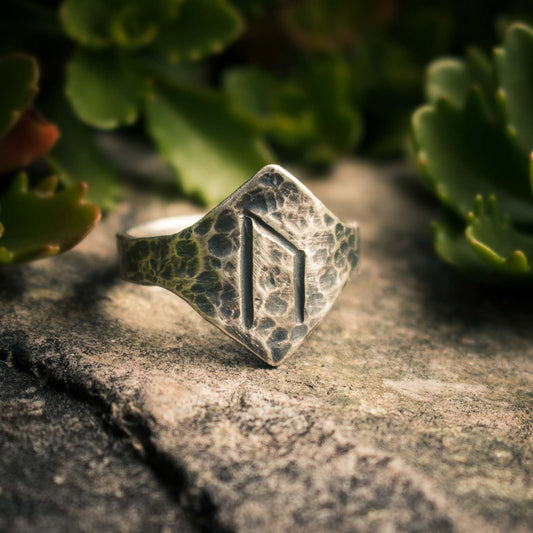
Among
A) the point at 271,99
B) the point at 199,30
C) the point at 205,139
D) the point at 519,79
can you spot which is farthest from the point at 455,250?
the point at 271,99

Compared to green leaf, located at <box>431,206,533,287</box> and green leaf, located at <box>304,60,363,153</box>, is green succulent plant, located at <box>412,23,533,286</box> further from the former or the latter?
green leaf, located at <box>304,60,363,153</box>

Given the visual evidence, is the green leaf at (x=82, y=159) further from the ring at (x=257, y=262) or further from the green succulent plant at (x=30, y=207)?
the ring at (x=257, y=262)

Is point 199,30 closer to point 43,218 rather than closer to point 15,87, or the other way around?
point 15,87

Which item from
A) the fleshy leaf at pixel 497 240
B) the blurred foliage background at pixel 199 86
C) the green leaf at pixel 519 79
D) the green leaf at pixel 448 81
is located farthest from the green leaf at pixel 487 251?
the blurred foliage background at pixel 199 86

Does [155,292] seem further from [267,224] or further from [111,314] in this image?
[267,224]

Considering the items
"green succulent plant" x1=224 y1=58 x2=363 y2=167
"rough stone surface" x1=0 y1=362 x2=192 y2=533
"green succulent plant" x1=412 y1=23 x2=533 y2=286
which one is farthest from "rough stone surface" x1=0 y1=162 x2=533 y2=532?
"green succulent plant" x1=224 y1=58 x2=363 y2=167

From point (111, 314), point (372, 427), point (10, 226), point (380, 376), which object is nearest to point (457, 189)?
point (380, 376)
